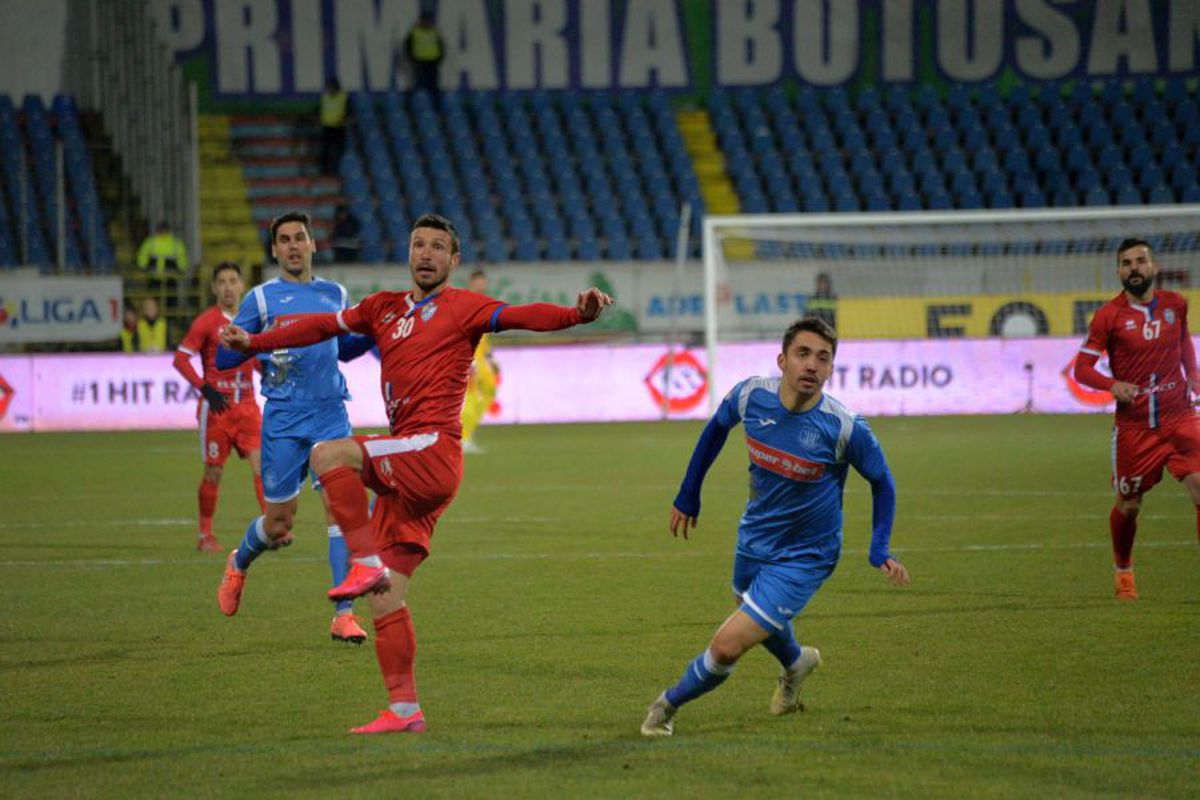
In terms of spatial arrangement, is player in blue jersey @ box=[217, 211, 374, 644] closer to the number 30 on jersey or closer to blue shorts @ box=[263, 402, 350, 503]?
blue shorts @ box=[263, 402, 350, 503]

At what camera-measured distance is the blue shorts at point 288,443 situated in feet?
28.7

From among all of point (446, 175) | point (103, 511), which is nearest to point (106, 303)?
point (446, 175)

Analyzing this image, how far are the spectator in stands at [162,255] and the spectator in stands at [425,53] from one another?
7.60 m

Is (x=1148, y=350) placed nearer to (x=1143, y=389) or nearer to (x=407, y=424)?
(x=1143, y=389)

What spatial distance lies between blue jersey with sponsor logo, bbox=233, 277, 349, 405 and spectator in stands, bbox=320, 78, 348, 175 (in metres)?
22.4

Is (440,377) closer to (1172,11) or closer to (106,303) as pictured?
(106,303)

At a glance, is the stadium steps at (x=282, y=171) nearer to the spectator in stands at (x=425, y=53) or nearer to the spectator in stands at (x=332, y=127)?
the spectator in stands at (x=332, y=127)

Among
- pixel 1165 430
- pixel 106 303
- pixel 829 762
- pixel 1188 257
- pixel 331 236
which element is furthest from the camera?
pixel 331 236

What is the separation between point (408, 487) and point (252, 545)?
8.95 feet

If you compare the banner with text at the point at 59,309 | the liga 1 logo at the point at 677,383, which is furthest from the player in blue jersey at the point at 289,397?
the banner with text at the point at 59,309

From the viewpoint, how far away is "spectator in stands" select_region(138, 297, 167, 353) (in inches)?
941

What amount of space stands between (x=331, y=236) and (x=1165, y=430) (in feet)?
68.6

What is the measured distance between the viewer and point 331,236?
28.6m

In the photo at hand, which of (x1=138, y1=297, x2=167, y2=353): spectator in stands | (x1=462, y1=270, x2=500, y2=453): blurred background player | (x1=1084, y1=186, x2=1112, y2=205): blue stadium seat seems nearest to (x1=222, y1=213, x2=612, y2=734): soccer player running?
(x1=462, y1=270, x2=500, y2=453): blurred background player
